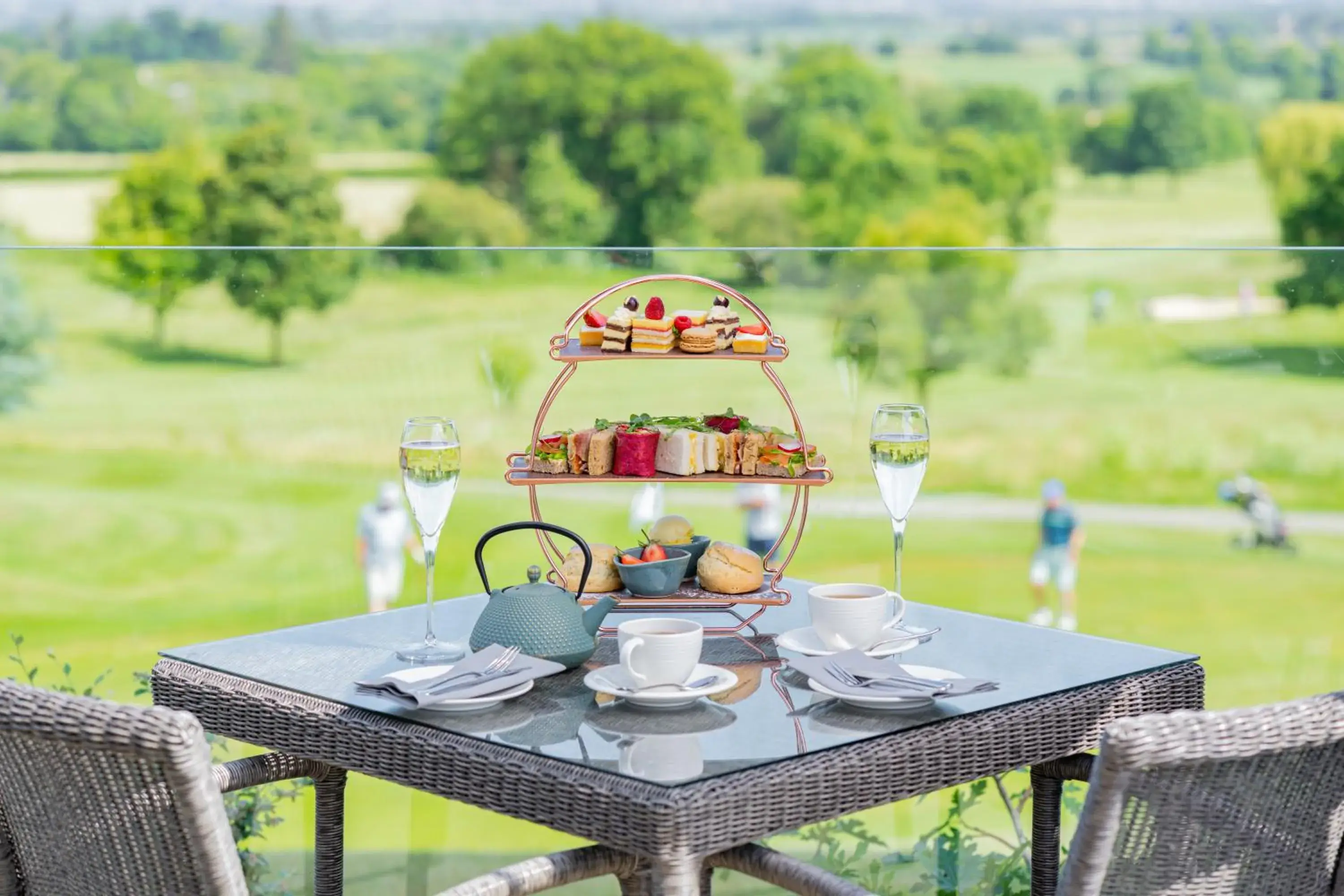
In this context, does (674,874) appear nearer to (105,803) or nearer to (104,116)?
(105,803)

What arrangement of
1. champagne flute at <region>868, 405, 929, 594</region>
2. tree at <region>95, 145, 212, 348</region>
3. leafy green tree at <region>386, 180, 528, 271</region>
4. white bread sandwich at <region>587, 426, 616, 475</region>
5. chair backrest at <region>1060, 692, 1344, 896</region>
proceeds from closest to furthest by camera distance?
chair backrest at <region>1060, 692, 1344, 896</region>, champagne flute at <region>868, 405, 929, 594</region>, white bread sandwich at <region>587, 426, 616, 475</region>, tree at <region>95, 145, 212, 348</region>, leafy green tree at <region>386, 180, 528, 271</region>

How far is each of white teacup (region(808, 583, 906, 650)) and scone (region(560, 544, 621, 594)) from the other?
290 millimetres

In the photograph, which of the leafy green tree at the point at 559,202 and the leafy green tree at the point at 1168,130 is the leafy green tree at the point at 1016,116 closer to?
the leafy green tree at the point at 1168,130

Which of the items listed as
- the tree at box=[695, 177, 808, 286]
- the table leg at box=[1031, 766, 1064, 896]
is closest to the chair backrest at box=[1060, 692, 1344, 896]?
the table leg at box=[1031, 766, 1064, 896]

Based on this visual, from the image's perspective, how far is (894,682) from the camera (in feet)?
5.32

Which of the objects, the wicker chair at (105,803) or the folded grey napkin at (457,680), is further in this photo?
Answer: the folded grey napkin at (457,680)

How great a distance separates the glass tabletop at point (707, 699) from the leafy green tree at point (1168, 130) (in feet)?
94.4

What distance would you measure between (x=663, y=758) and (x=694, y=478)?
0.60m

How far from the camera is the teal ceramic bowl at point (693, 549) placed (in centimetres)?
203

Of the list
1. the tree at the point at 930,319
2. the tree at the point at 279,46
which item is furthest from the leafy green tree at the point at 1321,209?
the tree at the point at 930,319

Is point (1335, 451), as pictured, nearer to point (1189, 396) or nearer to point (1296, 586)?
point (1189, 396)

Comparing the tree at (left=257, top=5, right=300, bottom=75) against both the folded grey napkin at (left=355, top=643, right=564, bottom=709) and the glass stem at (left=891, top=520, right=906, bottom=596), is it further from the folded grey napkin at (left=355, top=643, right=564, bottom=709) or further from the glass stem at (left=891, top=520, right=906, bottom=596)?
the folded grey napkin at (left=355, top=643, right=564, bottom=709)

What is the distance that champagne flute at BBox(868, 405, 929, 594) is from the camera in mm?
1927

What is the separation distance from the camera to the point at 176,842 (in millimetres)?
1420
